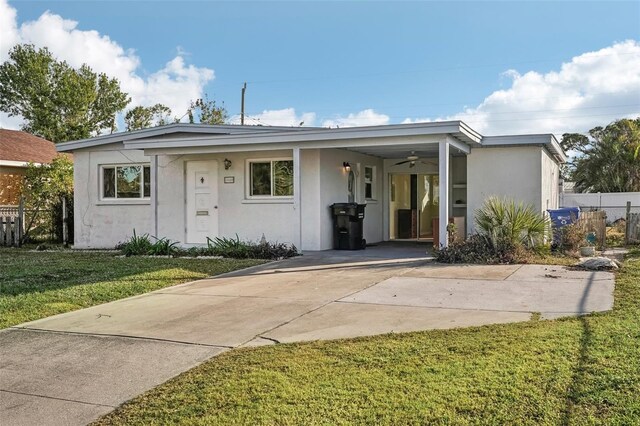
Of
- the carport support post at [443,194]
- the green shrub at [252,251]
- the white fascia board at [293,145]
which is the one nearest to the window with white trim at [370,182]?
the white fascia board at [293,145]

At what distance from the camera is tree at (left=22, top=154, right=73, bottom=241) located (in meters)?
18.4

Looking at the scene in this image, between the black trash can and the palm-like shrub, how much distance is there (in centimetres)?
349

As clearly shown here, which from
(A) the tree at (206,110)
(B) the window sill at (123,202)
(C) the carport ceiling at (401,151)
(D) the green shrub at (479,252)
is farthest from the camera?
→ (A) the tree at (206,110)

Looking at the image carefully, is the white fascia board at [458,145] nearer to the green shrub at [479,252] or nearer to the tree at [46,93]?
the green shrub at [479,252]

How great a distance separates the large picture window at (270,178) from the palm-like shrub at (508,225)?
16.4 ft

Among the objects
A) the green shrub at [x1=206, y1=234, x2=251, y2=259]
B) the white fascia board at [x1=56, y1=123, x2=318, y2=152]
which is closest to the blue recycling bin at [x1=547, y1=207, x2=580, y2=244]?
the white fascia board at [x1=56, y1=123, x2=318, y2=152]

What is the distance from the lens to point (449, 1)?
15461mm

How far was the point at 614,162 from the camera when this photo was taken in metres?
29.3

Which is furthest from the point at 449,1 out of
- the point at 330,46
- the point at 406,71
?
the point at 406,71

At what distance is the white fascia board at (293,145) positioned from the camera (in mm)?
12406

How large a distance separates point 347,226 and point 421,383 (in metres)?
10.5

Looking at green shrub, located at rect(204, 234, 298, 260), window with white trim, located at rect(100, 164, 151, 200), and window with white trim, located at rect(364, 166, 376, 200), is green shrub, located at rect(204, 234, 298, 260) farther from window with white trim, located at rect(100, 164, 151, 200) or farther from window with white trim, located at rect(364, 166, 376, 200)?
window with white trim, located at rect(364, 166, 376, 200)

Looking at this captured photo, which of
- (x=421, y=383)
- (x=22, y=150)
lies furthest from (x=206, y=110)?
(x=421, y=383)

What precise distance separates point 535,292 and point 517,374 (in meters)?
3.81
